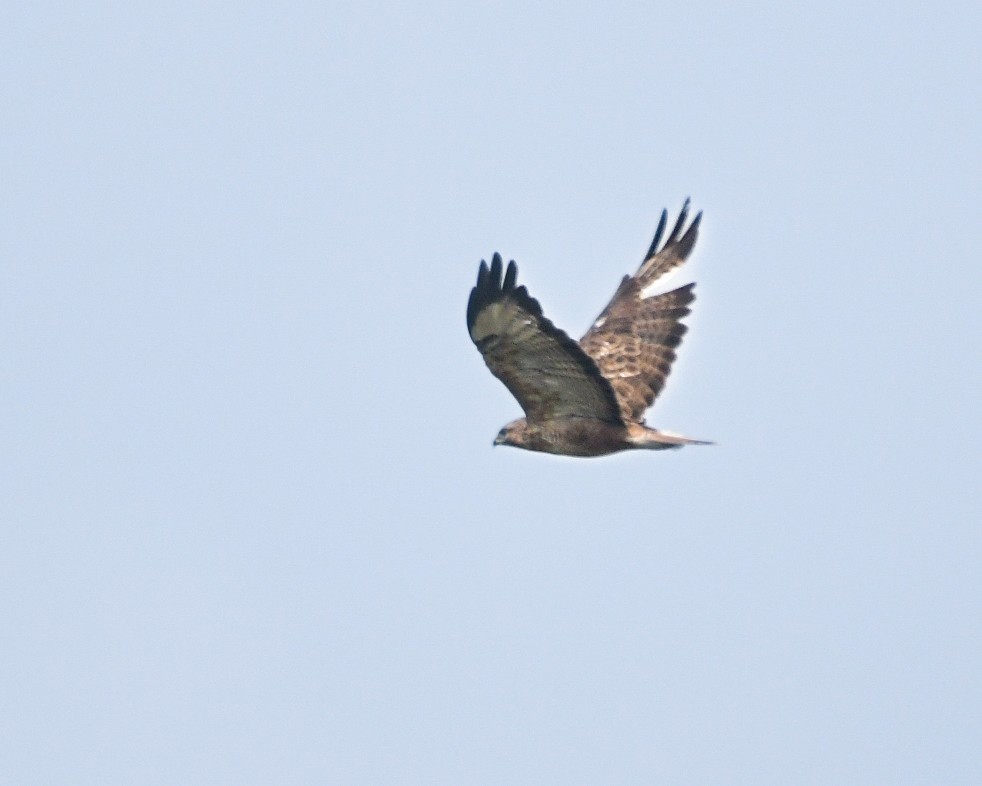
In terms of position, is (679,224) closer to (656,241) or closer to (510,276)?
(656,241)

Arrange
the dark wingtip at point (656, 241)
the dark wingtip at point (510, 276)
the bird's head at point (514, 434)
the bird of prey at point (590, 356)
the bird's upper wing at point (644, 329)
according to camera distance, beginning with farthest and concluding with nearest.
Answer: the dark wingtip at point (656, 241) < the bird's upper wing at point (644, 329) < the bird's head at point (514, 434) < the bird of prey at point (590, 356) < the dark wingtip at point (510, 276)

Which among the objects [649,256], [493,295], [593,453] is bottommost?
[593,453]

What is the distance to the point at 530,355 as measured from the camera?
1184 cm

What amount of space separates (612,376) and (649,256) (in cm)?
176

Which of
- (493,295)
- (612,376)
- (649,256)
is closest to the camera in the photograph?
(493,295)

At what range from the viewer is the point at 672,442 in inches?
488

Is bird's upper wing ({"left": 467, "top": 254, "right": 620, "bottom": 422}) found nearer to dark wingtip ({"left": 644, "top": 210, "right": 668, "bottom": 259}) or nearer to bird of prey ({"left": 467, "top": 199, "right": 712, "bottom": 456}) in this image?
bird of prey ({"left": 467, "top": 199, "right": 712, "bottom": 456})

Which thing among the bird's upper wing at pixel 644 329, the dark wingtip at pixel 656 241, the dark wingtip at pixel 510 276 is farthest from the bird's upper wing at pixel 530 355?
the dark wingtip at pixel 656 241

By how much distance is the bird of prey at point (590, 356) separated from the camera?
11445mm

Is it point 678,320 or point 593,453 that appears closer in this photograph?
point 593,453

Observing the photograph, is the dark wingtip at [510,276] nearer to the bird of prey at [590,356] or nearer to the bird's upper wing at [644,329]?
the bird of prey at [590,356]

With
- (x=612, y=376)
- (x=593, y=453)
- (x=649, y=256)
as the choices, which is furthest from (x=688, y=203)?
(x=593, y=453)

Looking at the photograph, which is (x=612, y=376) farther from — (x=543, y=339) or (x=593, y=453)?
(x=543, y=339)

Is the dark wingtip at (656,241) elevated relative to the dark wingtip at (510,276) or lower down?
elevated
